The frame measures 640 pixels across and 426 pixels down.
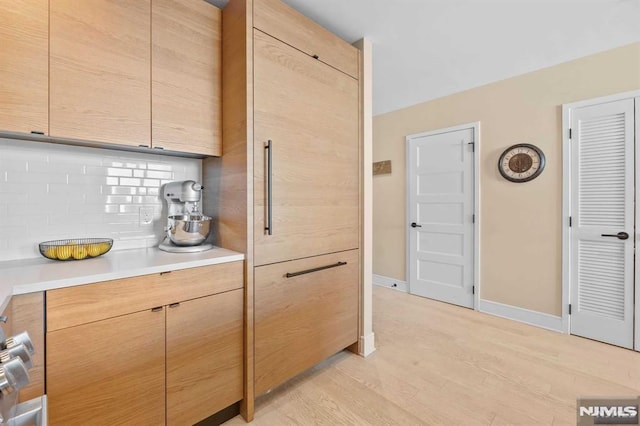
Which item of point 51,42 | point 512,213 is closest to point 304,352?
point 51,42

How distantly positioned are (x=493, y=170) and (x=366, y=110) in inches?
67.9

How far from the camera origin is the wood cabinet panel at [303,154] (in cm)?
166

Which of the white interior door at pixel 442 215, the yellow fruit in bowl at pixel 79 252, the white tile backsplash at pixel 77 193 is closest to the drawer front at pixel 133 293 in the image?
the yellow fruit in bowl at pixel 79 252

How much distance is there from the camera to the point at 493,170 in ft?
10.2

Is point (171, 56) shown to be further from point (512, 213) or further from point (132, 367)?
point (512, 213)

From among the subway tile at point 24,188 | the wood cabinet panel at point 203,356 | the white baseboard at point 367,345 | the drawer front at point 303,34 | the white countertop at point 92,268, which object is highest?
the drawer front at point 303,34

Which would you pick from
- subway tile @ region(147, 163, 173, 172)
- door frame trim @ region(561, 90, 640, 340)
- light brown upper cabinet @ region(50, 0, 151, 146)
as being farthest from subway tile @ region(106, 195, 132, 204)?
door frame trim @ region(561, 90, 640, 340)

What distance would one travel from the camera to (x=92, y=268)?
1282 millimetres

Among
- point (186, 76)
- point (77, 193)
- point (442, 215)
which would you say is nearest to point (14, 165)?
point (77, 193)

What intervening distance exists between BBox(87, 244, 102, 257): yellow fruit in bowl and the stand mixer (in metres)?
0.31

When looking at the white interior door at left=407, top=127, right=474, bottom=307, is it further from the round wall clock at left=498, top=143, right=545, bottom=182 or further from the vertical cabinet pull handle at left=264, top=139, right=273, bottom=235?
the vertical cabinet pull handle at left=264, top=139, right=273, bottom=235

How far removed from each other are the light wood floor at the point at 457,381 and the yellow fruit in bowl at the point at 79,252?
120 cm

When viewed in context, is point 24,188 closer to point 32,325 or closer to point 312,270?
point 32,325

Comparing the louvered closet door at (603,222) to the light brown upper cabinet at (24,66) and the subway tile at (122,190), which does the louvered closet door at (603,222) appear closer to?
the subway tile at (122,190)
